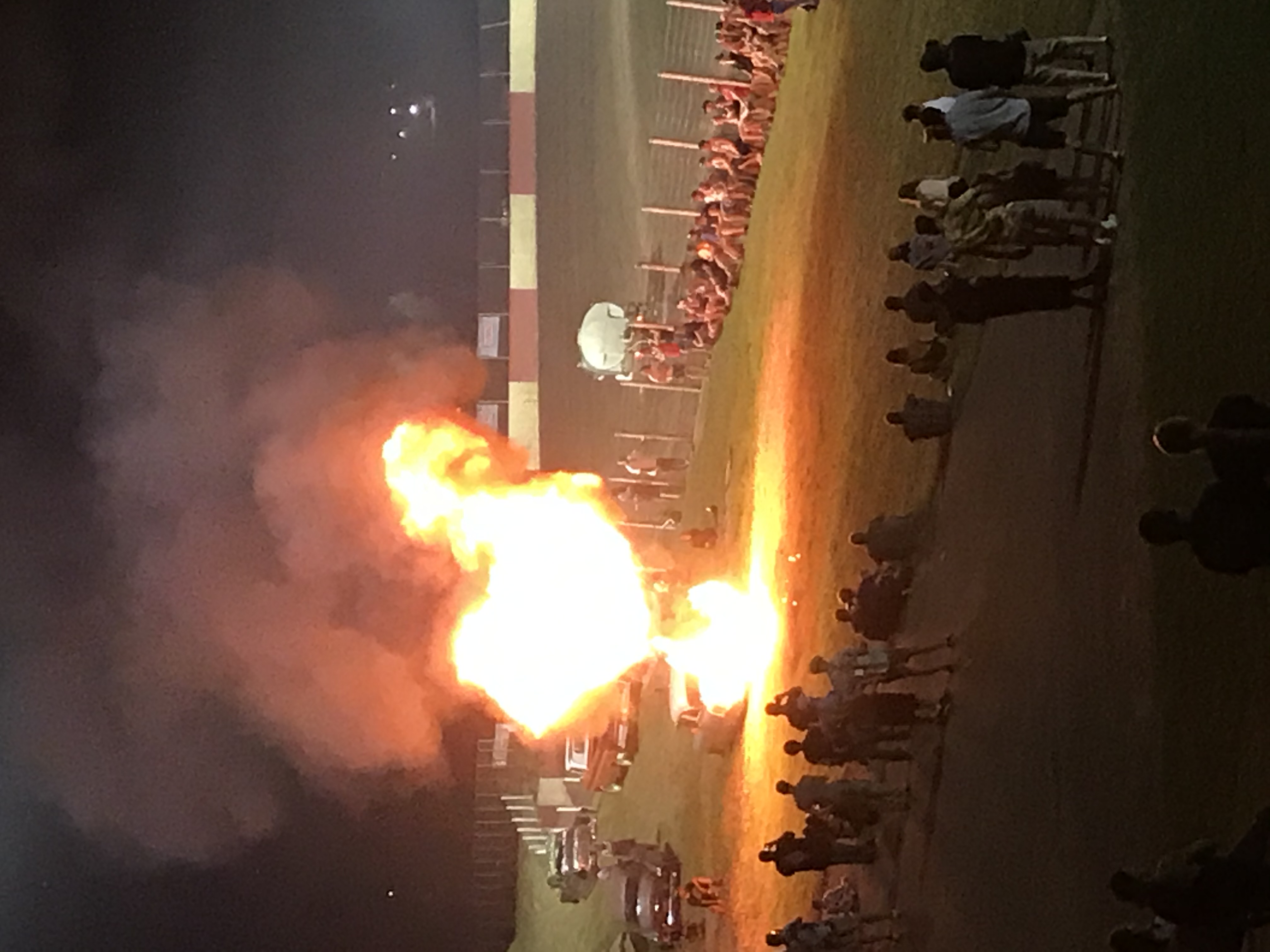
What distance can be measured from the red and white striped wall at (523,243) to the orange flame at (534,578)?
0.44 m

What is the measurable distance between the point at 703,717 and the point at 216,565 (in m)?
5.15

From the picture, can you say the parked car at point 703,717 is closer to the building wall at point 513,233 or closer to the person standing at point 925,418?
the building wall at point 513,233

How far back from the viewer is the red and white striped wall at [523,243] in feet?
38.9

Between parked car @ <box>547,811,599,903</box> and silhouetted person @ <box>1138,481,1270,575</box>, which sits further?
parked car @ <box>547,811,599,903</box>

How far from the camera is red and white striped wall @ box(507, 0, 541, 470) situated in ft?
38.9

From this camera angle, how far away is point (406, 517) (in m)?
12.0

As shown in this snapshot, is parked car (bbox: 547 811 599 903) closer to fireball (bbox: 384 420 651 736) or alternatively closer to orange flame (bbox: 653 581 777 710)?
fireball (bbox: 384 420 651 736)

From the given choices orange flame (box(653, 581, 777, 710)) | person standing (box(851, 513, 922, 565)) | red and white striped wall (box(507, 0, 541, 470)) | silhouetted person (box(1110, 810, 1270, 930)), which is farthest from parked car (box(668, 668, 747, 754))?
silhouetted person (box(1110, 810, 1270, 930))

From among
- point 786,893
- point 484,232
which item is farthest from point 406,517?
point 786,893

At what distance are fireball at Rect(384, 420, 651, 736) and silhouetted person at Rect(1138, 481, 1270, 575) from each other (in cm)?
689

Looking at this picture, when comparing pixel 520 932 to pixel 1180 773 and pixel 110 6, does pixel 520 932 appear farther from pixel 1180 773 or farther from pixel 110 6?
pixel 1180 773

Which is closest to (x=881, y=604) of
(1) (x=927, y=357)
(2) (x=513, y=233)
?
(1) (x=927, y=357)

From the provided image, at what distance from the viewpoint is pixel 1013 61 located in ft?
14.8

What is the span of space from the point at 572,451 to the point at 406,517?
1457 millimetres
